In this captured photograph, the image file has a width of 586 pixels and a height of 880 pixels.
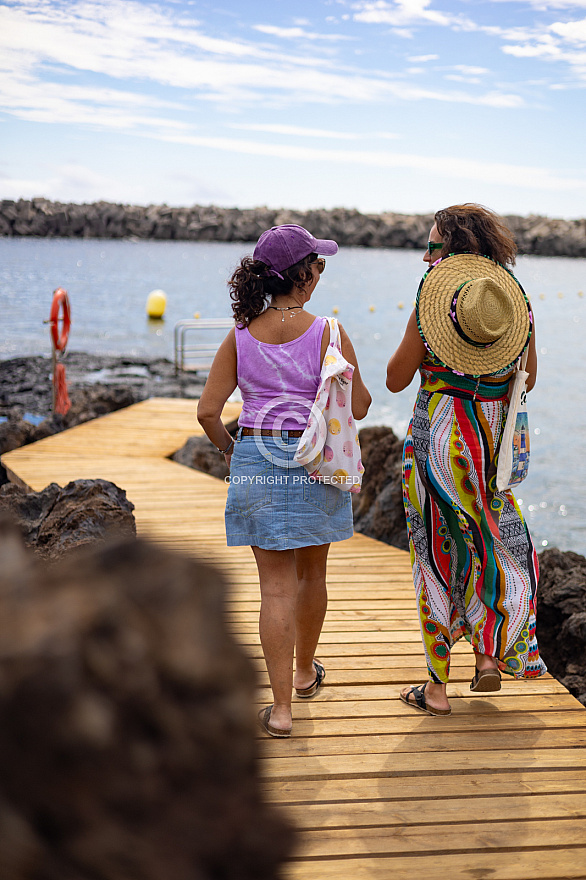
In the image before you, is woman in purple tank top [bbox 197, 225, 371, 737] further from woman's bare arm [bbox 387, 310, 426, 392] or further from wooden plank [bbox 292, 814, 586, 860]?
wooden plank [bbox 292, 814, 586, 860]

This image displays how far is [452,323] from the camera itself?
2.76 metres

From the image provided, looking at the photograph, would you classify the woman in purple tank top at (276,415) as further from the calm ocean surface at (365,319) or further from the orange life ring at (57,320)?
the orange life ring at (57,320)

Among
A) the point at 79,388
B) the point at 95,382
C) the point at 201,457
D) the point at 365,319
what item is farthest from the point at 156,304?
the point at 201,457

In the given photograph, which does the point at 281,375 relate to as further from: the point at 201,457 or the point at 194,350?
the point at 194,350

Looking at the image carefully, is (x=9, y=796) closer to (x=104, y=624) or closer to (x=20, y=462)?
(x=104, y=624)

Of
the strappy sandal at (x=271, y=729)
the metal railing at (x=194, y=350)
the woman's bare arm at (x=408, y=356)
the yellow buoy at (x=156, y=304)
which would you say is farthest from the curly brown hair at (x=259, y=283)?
the yellow buoy at (x=156, y=304)

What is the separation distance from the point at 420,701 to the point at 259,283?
1618mm

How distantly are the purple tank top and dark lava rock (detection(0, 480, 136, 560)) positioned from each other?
124cm

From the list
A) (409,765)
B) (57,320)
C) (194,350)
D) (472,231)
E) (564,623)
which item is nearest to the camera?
(409,765)

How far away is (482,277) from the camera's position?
274 centimetres

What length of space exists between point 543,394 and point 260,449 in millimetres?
19115

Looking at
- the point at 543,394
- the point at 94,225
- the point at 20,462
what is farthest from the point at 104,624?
the point at 94,225

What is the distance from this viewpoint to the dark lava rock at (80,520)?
12.3 feet
